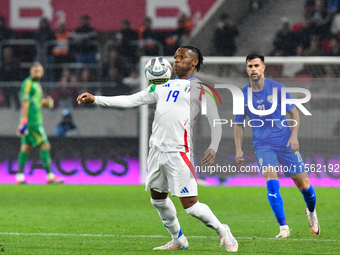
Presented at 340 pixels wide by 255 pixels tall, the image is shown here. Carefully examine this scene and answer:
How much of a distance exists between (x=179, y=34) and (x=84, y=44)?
2.67m

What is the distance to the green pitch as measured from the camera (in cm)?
545

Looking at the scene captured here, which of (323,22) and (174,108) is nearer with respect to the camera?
(174,108)

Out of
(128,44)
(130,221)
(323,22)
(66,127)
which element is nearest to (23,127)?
(66,127)

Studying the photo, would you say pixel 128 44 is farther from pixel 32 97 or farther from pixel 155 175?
pixel 155 175

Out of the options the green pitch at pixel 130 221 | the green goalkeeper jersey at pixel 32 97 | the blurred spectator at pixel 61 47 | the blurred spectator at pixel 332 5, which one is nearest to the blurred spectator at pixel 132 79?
the blurred spectator at pixel 61 47

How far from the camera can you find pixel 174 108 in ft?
16.5

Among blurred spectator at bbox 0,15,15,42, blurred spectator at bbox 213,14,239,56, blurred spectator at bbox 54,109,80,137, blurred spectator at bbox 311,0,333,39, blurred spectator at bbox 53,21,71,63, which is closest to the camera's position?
blurred spectator at bbox 54,109,80,137

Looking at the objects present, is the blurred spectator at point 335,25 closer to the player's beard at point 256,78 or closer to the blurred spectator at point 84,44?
the blurred spectator at point 84,44

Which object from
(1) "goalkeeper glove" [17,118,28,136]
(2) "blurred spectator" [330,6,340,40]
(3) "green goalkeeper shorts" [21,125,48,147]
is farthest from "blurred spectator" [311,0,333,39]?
(1) "goalkeeper glove" [17,118,28,136]

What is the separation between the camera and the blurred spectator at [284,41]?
52.4 feet

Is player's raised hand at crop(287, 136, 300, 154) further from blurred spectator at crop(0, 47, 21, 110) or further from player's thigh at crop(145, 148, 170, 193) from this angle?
blurred spectator at crop(0, 47, 21, 110)

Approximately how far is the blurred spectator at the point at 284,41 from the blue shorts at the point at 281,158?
1007 centimetres

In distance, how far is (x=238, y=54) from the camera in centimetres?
1756

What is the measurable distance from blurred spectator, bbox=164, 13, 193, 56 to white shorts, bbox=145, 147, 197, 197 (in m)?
11.7
